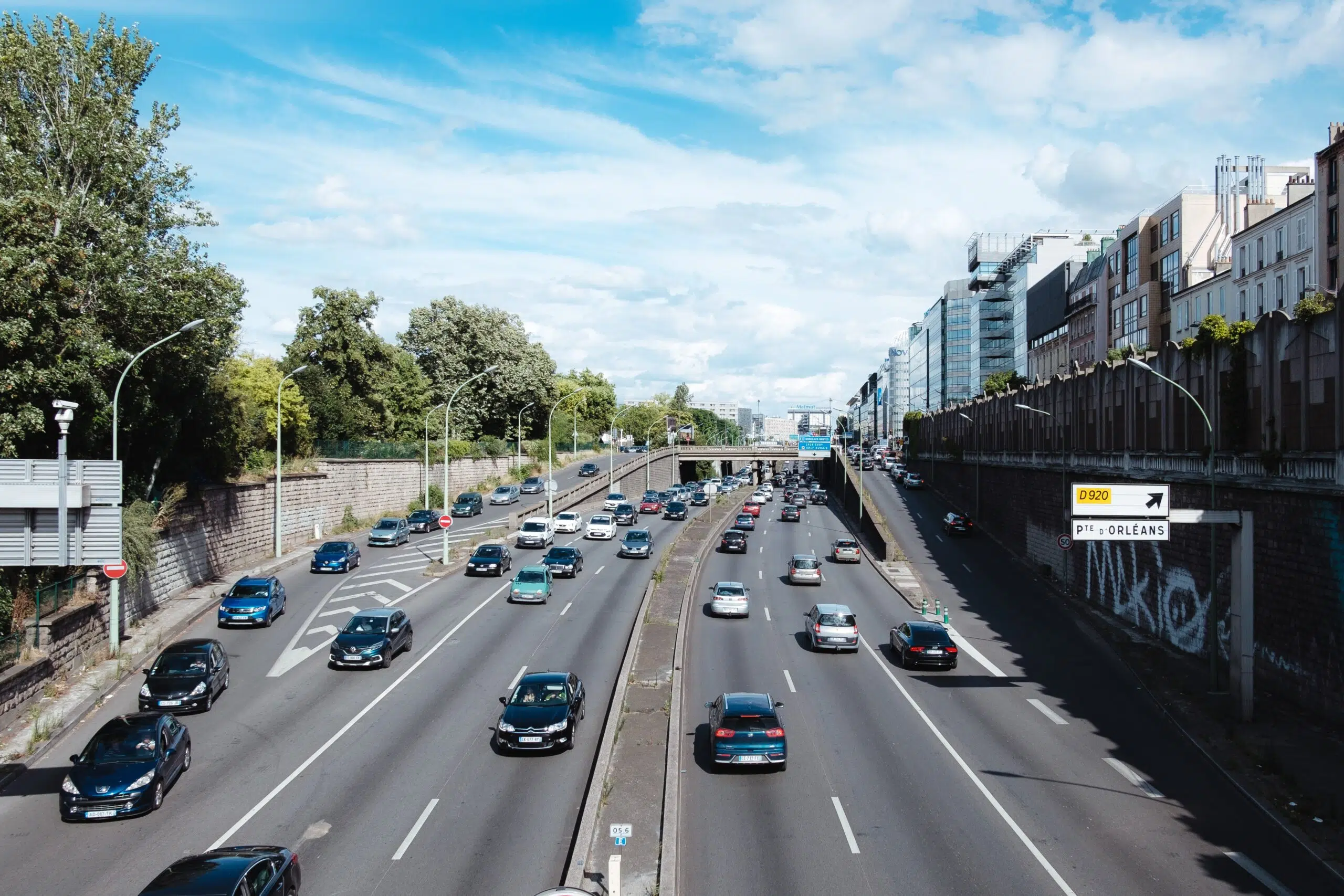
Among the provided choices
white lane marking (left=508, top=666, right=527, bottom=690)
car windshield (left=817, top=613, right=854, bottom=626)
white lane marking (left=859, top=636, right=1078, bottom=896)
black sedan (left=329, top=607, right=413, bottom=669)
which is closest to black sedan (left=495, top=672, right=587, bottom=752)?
white lane marking (left=508, top=666, right=527, bottom=690)

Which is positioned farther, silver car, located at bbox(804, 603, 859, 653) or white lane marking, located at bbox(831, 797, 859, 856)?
silver car, located at bbox(804, 603, 859, 653)

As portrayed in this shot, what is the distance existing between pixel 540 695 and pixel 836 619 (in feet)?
43.8

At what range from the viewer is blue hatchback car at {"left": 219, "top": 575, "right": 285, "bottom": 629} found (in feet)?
104

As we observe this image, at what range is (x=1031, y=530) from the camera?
179ft

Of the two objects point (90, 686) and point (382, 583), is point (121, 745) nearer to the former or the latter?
point (90, 686)

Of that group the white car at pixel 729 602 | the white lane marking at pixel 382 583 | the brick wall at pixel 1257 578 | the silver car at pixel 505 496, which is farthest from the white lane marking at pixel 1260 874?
the silver car at pixel 505 496

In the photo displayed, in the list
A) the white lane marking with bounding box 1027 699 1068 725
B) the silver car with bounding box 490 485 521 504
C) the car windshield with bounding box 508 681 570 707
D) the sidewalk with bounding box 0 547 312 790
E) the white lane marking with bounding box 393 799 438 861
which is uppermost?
the silver car with bounding box 490 485 521 504

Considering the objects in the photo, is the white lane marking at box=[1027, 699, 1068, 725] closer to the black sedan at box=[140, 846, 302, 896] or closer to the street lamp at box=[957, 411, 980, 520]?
the black sedan at box=[140, 846, 302, 896]

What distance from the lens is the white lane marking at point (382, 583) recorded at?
3959 cm

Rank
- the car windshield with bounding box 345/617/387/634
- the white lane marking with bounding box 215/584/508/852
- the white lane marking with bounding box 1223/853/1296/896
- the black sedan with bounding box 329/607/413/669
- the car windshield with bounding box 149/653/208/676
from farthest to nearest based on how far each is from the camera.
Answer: the car windshield with bounding box 345/617/387/634, the black sedan with bounding box 329/607/413/669, the car windshield with bounding box 149/653/208/676, the white lane marking with bounding box 215/584/508/852, the white lane marking with bounding box 1223/853/1296/896

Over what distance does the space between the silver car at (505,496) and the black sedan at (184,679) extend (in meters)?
51.0

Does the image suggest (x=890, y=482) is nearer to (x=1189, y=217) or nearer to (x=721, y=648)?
(x=1189, y=217)

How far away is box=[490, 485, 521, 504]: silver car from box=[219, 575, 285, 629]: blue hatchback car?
41945mm

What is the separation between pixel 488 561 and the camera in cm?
4375
